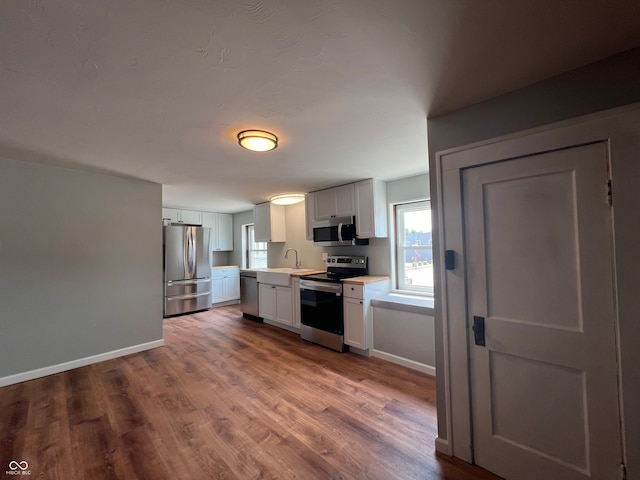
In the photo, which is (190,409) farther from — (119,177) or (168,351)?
(119,177)

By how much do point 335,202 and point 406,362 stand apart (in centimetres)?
231

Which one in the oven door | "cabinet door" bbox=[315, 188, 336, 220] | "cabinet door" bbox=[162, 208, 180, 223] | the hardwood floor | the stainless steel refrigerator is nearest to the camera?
the hardwood floor

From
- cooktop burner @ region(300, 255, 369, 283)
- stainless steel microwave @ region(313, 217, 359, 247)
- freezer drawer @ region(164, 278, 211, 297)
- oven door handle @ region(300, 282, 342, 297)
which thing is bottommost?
freezer drawer @ region(164, 278, 211, 297)

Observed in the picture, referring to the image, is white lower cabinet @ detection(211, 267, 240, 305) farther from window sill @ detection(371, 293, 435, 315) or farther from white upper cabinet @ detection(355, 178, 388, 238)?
window sill @ detection(371, 293, 435, 315)

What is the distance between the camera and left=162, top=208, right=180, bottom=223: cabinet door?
18.6 ft

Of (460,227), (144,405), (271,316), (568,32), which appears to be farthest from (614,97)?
(271,316)

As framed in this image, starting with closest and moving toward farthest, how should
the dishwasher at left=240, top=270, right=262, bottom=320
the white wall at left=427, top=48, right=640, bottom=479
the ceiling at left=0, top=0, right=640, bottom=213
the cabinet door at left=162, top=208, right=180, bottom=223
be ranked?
1. the ceiling at left=0, top=0, right=640, bottom=213
2. the white wall at left=427, top=48, right=640, bottom=479
3. the dishwasher at left=240, top=270, right=262, bottom=320
4. the cabinet door at left=162, top=208, right=180, bottom=223

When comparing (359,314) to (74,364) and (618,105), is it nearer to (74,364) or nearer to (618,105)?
(618,105)

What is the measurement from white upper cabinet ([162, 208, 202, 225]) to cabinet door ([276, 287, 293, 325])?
308cm

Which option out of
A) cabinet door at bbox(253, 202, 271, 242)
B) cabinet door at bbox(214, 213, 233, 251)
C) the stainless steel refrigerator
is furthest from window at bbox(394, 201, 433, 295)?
cabinet door at bbox(214, 213, 233, 251)

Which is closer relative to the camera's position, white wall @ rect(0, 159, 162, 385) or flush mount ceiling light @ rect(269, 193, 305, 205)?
white wall @ rect(0, 159, 162, 385)

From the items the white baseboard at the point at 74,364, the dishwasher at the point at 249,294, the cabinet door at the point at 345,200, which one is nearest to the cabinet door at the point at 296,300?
the dishwasher at the point at 249,294

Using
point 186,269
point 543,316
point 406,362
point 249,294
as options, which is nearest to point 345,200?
point 406,362

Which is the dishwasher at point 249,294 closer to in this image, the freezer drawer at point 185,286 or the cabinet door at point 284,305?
the cabinet door at point 284,305
